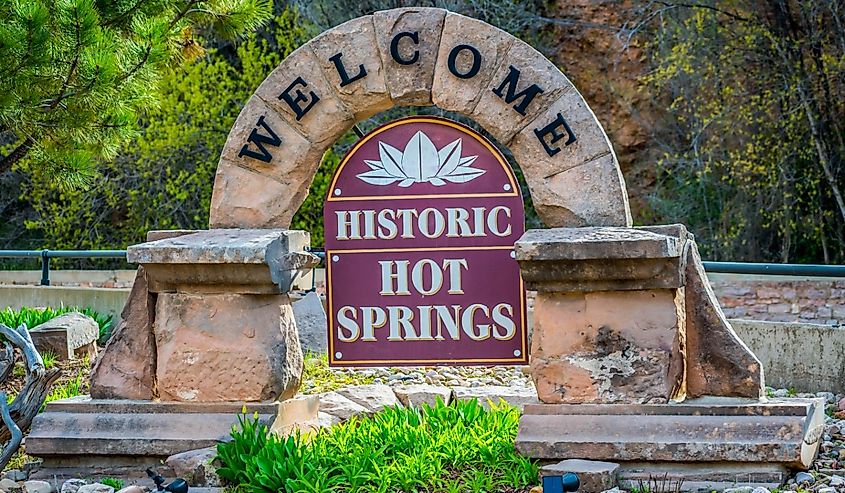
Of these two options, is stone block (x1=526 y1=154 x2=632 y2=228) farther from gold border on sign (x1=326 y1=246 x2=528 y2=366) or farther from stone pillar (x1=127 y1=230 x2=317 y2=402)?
stone pillar (x1=127 y1=230 x2=317 y2=402)

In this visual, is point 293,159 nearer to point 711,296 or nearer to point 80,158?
point 80,158

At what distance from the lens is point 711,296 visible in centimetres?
559

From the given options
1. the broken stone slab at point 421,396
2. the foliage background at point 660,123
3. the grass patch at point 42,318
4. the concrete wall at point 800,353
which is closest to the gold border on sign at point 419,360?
the broken stone slab at point 421,396

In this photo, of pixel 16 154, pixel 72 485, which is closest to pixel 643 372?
pixel 72 485

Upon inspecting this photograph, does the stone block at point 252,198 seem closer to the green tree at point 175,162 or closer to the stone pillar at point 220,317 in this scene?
the stone pillar at point 220,317

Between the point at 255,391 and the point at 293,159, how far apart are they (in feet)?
4.01

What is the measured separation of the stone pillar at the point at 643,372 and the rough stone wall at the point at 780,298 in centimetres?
678

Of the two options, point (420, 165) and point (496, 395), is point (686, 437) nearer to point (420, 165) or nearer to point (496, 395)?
point (420, 165)

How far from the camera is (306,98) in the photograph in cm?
591

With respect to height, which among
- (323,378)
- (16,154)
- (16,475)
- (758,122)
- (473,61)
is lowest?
(16,475)

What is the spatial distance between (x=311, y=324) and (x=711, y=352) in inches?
178

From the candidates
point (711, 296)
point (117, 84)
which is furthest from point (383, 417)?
point (117, 84)

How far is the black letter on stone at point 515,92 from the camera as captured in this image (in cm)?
565

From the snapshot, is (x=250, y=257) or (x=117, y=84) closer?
(x=250, y=257)
